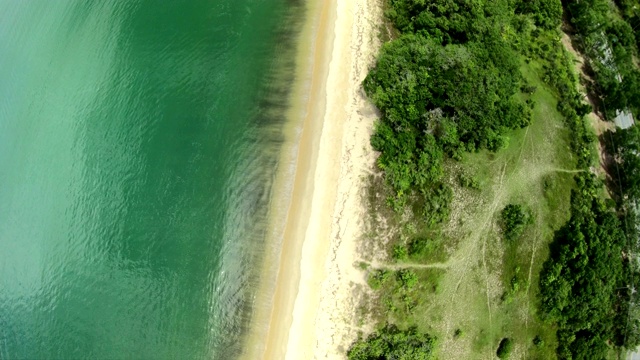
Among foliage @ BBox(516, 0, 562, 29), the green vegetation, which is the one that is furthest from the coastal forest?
the green vegetation

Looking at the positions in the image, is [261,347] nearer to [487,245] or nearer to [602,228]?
[487,245]

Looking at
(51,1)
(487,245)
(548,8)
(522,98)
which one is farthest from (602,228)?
(51,1)

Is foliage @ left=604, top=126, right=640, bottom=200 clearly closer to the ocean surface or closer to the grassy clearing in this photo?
the grassy clearing

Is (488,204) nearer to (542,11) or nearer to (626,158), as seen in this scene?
(626,158)

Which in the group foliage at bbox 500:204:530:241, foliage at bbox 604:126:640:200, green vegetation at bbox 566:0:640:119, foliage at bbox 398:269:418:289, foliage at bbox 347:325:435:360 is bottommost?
foliage at bbox 347:325:435:360

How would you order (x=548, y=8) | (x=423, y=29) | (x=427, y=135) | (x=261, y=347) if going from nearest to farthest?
1. (x=261, y=347)
2. (x=427, y=135)
3. (x=423, y=29)
4. (x=548, y=8)

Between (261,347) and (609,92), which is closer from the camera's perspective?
(261,347)
